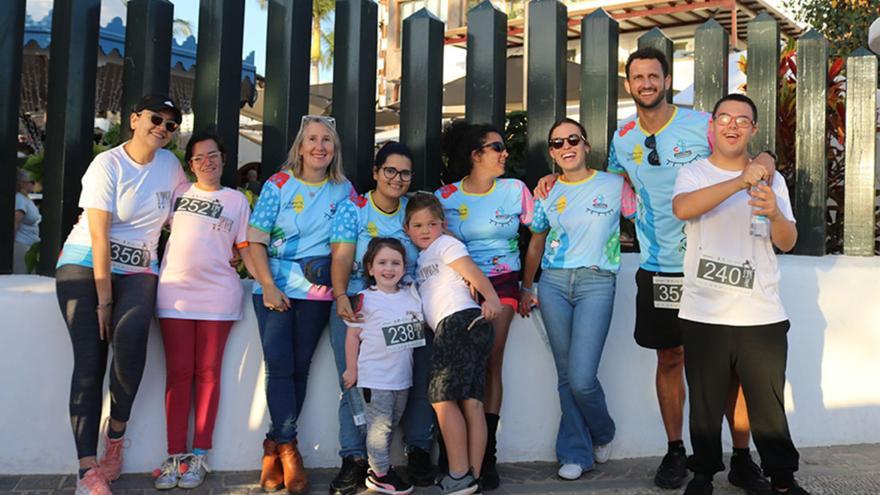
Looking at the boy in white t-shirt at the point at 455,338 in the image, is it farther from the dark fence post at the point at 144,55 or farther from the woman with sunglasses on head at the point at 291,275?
the dark fence post at the point at 144,55

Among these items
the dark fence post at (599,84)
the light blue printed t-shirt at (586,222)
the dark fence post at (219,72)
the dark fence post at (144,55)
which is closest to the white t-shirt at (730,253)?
the light blue printed t-shirt at (586,222)

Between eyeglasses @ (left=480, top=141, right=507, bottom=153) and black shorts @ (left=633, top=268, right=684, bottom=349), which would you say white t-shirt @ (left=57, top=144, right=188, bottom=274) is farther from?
black shorts @ (left=633, top=268, right=684, bottom=349)

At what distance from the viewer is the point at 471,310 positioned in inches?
147

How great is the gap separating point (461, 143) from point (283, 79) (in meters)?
1.12

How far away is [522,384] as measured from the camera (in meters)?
4.24

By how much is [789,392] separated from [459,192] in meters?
2.21

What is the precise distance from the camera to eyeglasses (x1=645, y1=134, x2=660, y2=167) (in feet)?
12.3

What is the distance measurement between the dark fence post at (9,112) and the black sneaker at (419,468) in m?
2.42

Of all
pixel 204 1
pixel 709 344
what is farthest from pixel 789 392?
pixel 204 1

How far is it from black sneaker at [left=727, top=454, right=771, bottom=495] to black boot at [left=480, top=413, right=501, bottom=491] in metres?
1.12

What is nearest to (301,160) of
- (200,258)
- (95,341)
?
(200,258)

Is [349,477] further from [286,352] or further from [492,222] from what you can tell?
[492,222]

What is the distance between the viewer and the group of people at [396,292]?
358cm

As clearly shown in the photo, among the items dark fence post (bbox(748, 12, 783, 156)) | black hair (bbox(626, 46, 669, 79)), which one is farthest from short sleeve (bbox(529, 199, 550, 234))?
dark fence post (bbox(748, 12, 783, 156))
